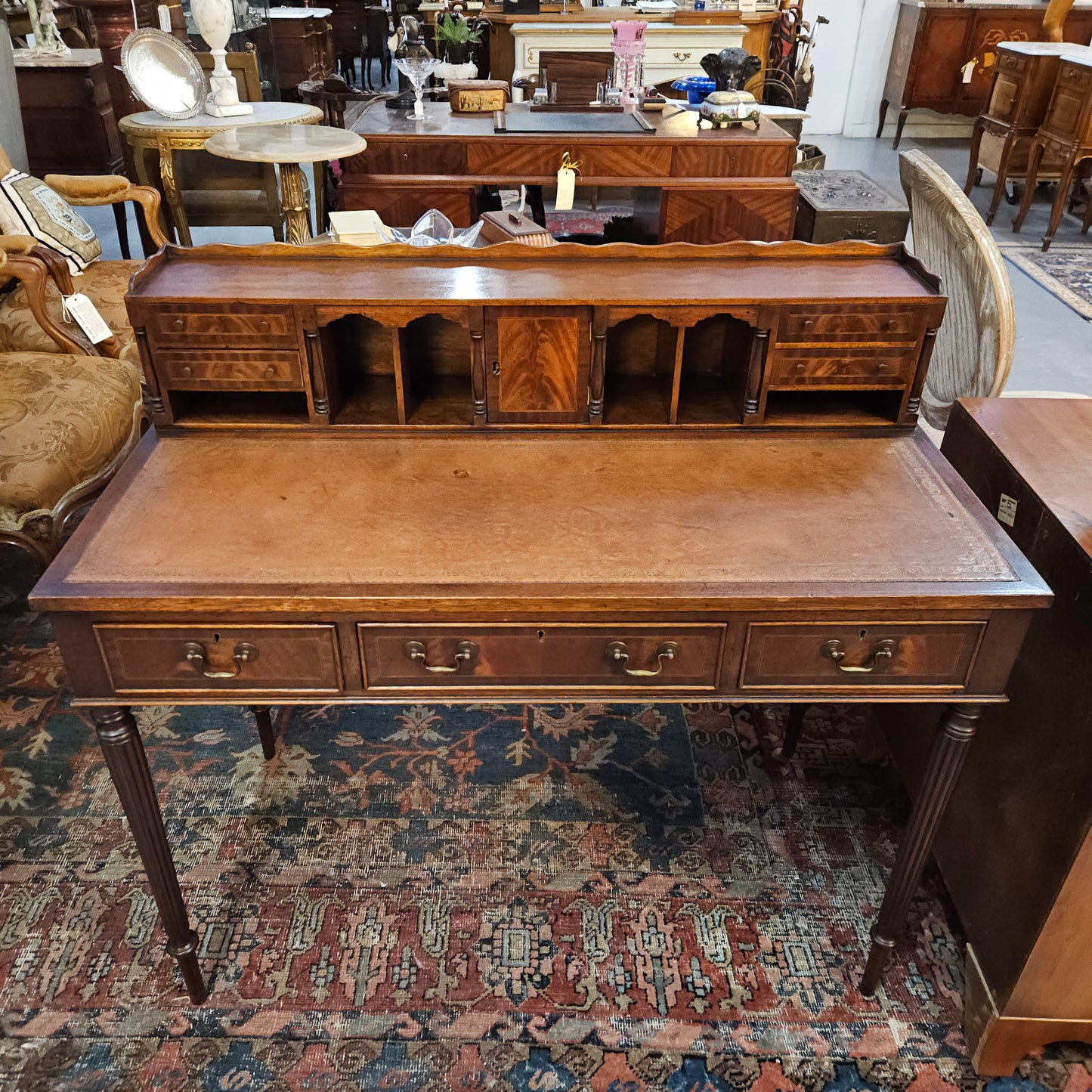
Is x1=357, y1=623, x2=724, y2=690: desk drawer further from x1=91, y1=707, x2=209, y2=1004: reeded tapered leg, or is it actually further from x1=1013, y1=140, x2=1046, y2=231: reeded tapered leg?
x1=1013, y1=140, x2=1046, y2=231: reeded tapered leg

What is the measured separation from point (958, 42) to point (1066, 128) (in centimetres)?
260

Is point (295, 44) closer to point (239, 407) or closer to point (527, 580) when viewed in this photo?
point (239, 407)

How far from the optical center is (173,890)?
65.0 inches

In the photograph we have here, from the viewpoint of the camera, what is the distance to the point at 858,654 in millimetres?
1402

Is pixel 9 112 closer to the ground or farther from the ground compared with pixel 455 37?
closer to the ground

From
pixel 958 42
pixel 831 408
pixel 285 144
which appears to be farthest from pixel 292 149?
pixel 958 42

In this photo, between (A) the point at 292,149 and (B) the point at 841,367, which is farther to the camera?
(A) the point at 292,149

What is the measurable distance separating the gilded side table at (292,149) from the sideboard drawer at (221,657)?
283 centimetres

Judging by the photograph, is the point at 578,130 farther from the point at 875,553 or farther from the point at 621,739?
the point at 875,553

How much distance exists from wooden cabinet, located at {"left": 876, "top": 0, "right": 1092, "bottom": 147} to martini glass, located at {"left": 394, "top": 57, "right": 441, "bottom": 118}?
508 cm

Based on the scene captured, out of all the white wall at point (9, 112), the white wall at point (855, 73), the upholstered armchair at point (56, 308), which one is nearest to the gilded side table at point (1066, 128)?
the white wall at point (855, 73)

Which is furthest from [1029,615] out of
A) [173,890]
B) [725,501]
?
[173,890]

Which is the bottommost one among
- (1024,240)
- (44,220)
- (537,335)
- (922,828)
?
(1024,240)

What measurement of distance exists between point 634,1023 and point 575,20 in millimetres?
6324
